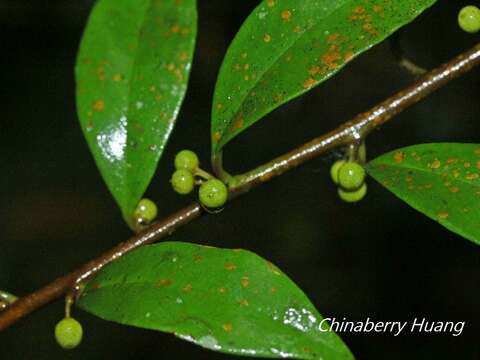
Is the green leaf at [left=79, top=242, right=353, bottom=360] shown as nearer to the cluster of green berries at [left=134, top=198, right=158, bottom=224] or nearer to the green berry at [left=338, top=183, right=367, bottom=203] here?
the cluster of green berries at [left=134, top=198, right=158, bottom=224]

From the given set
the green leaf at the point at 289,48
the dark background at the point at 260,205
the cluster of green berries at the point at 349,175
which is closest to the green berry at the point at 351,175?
the cluster of green berries at the point at 349,175

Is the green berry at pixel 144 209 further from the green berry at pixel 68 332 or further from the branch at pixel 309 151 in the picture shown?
the green berry at pixel 68 332

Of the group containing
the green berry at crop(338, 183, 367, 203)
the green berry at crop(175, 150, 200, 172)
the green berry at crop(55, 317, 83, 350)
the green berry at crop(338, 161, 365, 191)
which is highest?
the green berry at crop(338, 183, 367, 203)

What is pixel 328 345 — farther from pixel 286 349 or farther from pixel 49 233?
pixel 49 233

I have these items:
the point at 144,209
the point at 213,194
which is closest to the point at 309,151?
the point at 213,194

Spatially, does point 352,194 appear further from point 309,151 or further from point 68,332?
point 68,332

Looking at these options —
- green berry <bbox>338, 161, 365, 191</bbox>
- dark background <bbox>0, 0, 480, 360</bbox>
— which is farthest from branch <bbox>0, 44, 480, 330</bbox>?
dark background <bbox>0, 0, 480, 360</bbox>
